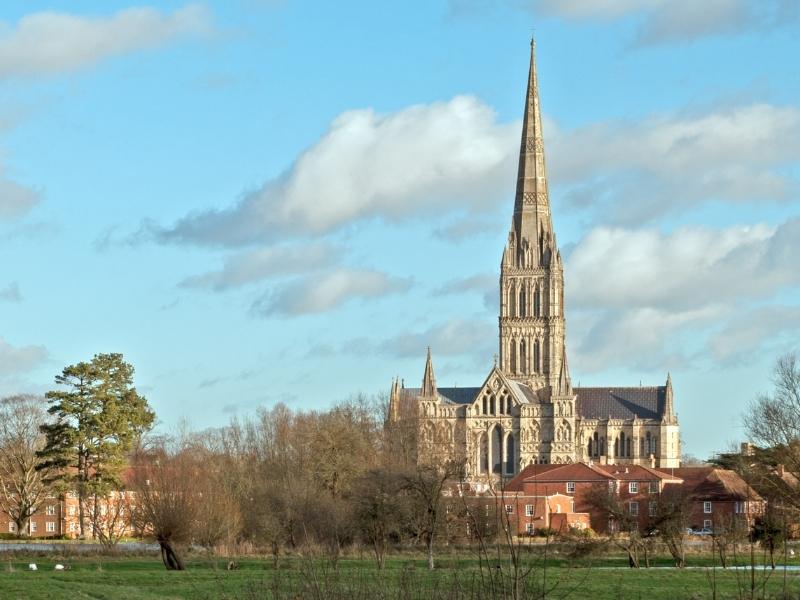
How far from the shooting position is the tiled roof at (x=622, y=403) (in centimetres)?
15512

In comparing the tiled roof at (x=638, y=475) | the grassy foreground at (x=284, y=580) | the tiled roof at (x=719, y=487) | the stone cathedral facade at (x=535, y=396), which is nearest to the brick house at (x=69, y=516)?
the grassy foreground at (x=284, y=580)

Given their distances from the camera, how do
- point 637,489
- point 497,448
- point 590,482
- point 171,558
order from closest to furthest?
point 171,558 → point 590,482 → point 637,489 → point 497,448

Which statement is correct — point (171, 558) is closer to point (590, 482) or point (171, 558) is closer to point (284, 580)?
point (284, 580)

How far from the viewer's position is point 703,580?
38.2 metres

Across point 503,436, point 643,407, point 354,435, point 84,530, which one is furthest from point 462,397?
point 84,530

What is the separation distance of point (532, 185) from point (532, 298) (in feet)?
43.7

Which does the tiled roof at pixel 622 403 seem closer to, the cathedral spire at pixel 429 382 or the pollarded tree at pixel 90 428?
the cathedral spire at pixel 429 382

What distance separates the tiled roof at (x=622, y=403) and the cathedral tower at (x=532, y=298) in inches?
279

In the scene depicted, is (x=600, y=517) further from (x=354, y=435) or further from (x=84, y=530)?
(x=84, y=530)

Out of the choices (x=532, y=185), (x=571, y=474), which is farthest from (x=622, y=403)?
(x=571, y=474)

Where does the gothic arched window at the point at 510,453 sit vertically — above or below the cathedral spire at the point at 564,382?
below

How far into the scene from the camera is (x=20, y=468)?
276 feet

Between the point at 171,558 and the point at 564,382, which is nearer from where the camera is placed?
the point at 171,558

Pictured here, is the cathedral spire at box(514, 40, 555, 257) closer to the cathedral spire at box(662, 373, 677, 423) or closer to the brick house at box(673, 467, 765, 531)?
the cathedral spire at box(662, 373, 677, 423)
